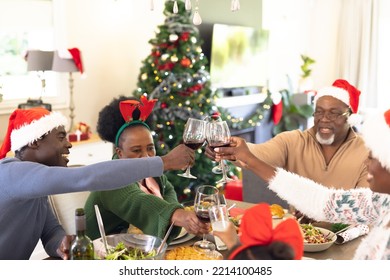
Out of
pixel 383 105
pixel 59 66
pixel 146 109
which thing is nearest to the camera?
pixel 146 109

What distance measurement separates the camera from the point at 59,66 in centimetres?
376

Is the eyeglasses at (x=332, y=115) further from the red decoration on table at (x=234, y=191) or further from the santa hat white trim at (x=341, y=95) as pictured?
the red decoration on table at (x=234, y=191)

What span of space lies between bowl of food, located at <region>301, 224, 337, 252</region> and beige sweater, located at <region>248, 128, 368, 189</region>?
736mm

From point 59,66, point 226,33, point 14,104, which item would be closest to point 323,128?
point 59,66

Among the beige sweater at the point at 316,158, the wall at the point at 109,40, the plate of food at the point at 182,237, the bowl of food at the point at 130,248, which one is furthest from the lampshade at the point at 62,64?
the bowl of food at the point at 130,248

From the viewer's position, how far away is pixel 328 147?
261cm

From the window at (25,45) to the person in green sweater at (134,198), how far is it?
6.55ft

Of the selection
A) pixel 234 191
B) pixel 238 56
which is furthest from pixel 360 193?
pixel 238 56

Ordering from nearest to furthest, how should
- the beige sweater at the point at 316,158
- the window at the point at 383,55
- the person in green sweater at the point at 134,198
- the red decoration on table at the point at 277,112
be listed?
1. the person in green sweater at the point at 134,198
2. the beige sweater at the point at 316,158
3. the red decoration on table at the point at 277,112
4. the window at the point at 383,55

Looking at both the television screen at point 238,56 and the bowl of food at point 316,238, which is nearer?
the bowl of food at point 316,238

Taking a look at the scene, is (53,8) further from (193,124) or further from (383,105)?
(383,105)

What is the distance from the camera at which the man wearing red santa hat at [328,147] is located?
2.51 meters

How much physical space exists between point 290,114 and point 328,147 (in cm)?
409
